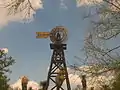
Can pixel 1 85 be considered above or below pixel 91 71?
below

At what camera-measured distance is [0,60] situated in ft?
140

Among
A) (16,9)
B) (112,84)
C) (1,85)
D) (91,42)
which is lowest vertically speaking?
(1,85)

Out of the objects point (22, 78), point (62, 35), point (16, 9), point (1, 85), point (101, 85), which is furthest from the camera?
point (62, 35)

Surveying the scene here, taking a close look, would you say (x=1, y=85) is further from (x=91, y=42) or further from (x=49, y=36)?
(x=91, y=42)

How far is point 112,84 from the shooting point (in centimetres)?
1388

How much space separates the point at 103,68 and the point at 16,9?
156 inches

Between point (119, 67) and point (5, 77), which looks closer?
point (119, 67)

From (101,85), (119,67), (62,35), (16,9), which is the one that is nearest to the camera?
(16,9)

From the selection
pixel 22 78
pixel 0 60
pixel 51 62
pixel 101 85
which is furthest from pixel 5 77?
pixel 101 85

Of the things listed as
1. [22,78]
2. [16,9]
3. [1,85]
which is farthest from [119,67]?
[1,85]

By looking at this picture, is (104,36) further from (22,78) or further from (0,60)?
(0,60)

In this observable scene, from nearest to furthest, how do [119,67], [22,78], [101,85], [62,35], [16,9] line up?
[16,9]
[119,67]
[101,85]
[22,78]
[62,35]

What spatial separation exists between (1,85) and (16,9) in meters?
30.8

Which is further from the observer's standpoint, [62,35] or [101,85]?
[62,35]
